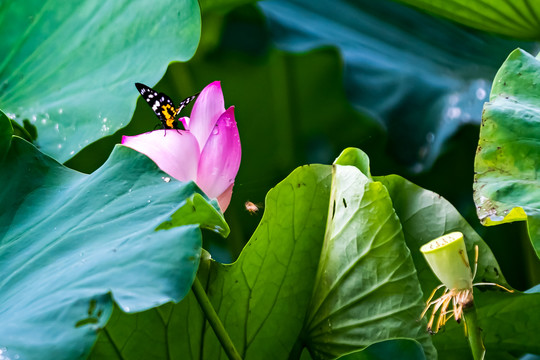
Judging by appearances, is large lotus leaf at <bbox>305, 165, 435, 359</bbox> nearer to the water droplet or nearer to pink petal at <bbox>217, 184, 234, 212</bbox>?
pink petal at <bbox>217, 184, 234, 212</bbox>

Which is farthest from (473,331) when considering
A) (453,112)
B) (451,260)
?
(453,112)

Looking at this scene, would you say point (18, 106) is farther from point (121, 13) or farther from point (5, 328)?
point (5, 328)

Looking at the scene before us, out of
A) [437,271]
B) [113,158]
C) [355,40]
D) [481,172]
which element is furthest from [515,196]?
[355,40]

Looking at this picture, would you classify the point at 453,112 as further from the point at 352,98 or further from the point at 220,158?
the point at 220,158

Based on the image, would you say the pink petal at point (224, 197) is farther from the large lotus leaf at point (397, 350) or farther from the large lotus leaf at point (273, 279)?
the large lotus leaf at point (397, 350)

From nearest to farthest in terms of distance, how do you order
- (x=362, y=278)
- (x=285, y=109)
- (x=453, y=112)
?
(x=362, y=278) < (x=453, y=112) < (x=285, y=109)

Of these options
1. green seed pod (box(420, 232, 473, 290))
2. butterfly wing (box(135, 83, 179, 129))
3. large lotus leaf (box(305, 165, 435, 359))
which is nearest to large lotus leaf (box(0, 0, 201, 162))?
butterfly wing (box(135, 83, 179, 129))
